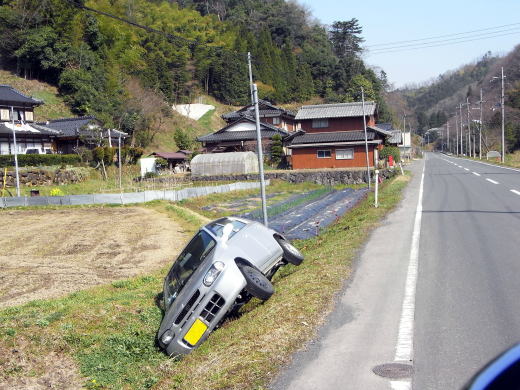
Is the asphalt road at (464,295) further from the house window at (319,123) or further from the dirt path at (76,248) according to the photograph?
the house window at (319,123)

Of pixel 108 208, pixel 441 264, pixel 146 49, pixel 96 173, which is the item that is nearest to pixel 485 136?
pixel 146 49

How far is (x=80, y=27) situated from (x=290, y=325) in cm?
5802

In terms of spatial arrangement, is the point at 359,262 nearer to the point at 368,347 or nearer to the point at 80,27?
the point at 368,347

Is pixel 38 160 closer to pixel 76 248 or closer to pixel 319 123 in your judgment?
pixel 76 248

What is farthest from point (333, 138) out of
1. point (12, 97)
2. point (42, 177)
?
point (12, 97)

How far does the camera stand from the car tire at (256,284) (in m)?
6.81

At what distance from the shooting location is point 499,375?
72.0 inches

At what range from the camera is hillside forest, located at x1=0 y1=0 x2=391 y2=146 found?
53406 mm

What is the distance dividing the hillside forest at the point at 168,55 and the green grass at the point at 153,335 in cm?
2283

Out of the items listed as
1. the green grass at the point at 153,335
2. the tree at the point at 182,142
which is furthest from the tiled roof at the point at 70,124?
the green grass at the point at 153,335

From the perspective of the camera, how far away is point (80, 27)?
5612 centimetres

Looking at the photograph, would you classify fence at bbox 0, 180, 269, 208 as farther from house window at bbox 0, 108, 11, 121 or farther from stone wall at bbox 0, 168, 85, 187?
house window at bbox 0, 108, 11, 121

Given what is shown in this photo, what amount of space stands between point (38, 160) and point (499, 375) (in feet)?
125

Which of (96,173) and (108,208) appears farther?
(96,173)
